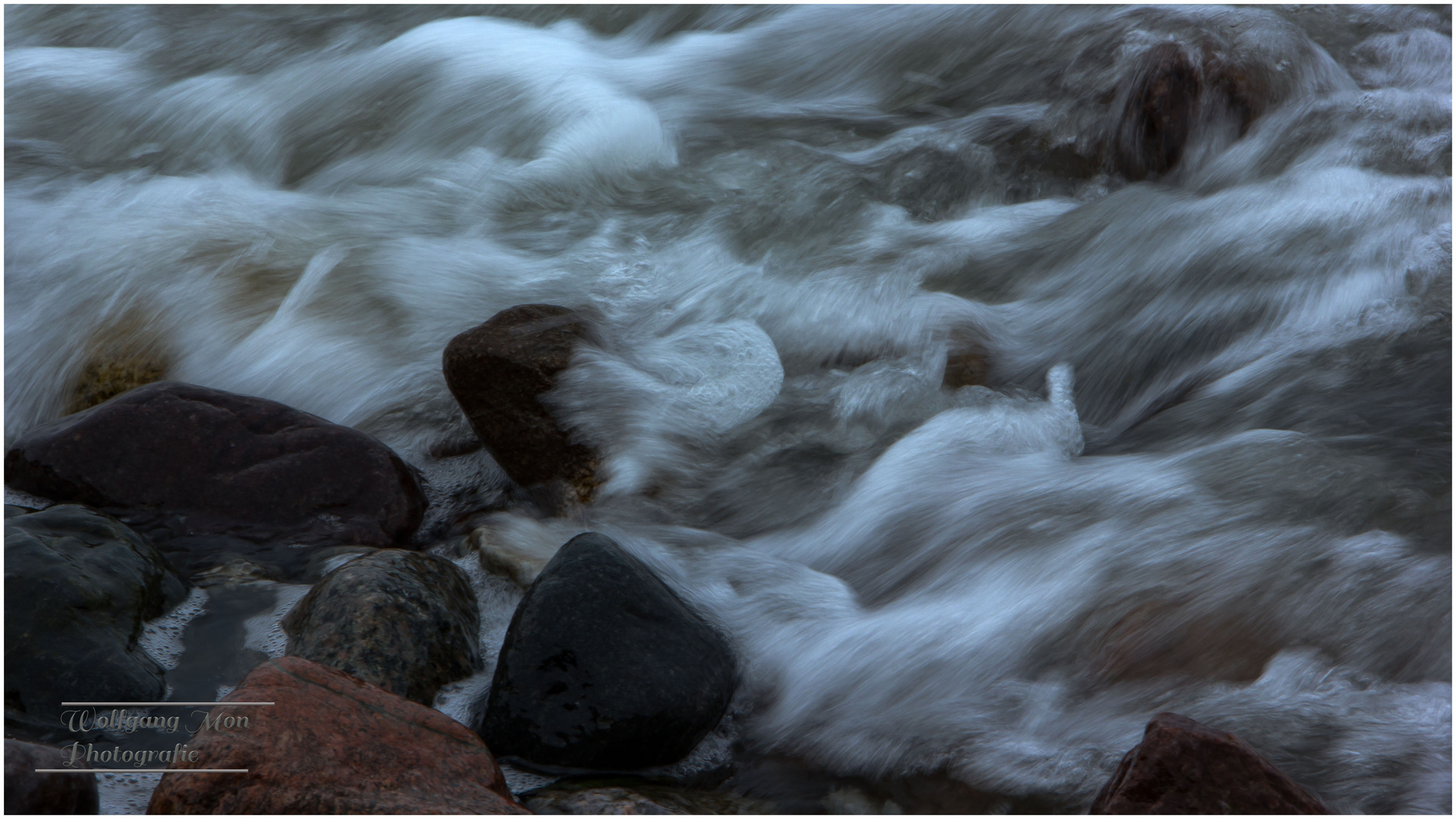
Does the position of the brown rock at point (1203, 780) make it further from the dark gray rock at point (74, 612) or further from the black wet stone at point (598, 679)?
the dark gray rock at point (74, 612)

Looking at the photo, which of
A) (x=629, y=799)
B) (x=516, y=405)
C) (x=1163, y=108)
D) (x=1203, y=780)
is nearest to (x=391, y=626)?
(x=629, y=799)

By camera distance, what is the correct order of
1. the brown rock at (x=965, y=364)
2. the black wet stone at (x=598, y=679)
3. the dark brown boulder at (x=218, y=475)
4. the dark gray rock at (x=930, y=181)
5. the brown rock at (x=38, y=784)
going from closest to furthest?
1. the brown rock at (x=38, y=784)
2. the black wet stone at (x=598, y=679)
3. the dark brown boulder at (x=218, y=475)
4. the brown rock at (x=965, y=364)
5. the dark gray rock at (x=930, y=181)

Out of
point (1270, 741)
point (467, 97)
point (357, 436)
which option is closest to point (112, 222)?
point (467, 97)

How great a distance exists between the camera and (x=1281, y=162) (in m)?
4.01

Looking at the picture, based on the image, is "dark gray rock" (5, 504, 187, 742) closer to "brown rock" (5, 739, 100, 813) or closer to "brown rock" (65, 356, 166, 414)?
"brown rock" (5, 739, 100, 813)

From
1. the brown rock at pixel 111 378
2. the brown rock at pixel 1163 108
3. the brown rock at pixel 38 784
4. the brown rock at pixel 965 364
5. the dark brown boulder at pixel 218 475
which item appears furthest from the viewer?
the brown rock at pixel 1163 108

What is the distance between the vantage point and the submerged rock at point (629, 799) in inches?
80.3

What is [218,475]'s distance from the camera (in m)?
2.86

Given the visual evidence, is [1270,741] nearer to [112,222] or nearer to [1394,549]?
[1394,549]

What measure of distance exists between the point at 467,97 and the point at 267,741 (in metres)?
3.66

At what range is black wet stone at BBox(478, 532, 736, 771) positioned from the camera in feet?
7.17

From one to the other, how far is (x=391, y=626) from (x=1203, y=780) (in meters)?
1.75

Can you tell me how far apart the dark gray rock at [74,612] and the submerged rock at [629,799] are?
38.7 inches

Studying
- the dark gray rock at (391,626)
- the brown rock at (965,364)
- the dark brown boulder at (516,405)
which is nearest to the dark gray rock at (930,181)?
the brown rock at (965,364)
